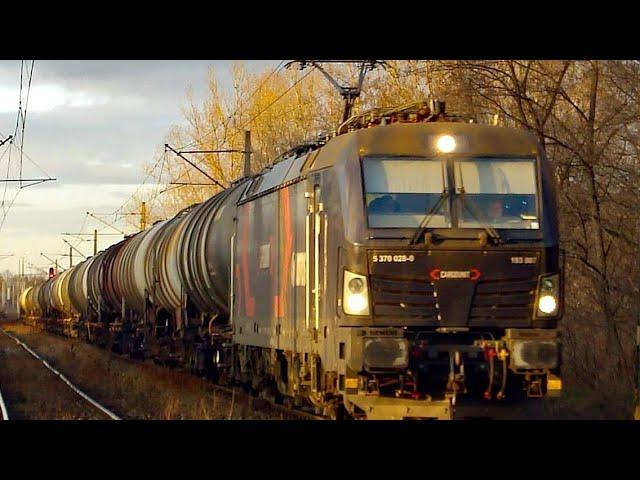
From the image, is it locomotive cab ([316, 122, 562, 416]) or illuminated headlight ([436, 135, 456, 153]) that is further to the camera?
illuminated headlight ([436, 135, 456, 153])

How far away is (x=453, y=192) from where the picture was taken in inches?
477

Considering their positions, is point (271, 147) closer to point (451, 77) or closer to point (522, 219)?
point (451, 77)

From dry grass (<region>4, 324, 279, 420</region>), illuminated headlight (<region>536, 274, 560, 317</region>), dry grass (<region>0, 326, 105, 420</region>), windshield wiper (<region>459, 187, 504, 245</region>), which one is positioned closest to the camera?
windshield wiper (<region>459, 187, 504, 245</region>)

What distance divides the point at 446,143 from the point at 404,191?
30.4 inches

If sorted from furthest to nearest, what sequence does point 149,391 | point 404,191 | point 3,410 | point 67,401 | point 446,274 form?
point 149,391 → point 67,401 → point 3,410 → point 404,191 → point 446,274

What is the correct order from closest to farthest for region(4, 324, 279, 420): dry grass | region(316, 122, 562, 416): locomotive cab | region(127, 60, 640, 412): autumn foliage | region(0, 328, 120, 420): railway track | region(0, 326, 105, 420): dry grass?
region(316, 122, 562, 416): locomotive cab
region(4, 324, 279, 420): dry grass
region(0, 328, 120, 420): railway track
region(0, 326, 105, 420): dry grass
region(127, 60, 640, 412): autumn foliage

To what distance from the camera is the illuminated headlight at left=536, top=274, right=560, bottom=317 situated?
1192 cm

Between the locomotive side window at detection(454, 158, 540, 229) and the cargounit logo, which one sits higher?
the locomotive side window at detection(454, 158, 540, 229)

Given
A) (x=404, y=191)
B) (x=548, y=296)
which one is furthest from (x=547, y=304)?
(x=404, y=191)

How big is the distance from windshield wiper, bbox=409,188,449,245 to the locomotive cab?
1 centimetres

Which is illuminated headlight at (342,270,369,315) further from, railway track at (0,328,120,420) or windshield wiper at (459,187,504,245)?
railway track at (0,328,120,420)

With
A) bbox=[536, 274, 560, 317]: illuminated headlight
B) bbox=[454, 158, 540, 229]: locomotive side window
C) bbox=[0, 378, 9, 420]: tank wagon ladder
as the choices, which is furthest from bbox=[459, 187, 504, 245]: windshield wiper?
bbox=[0, 378, 9, 420]: tank wagon ladder

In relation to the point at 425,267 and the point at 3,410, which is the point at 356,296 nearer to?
the point at 425,267
